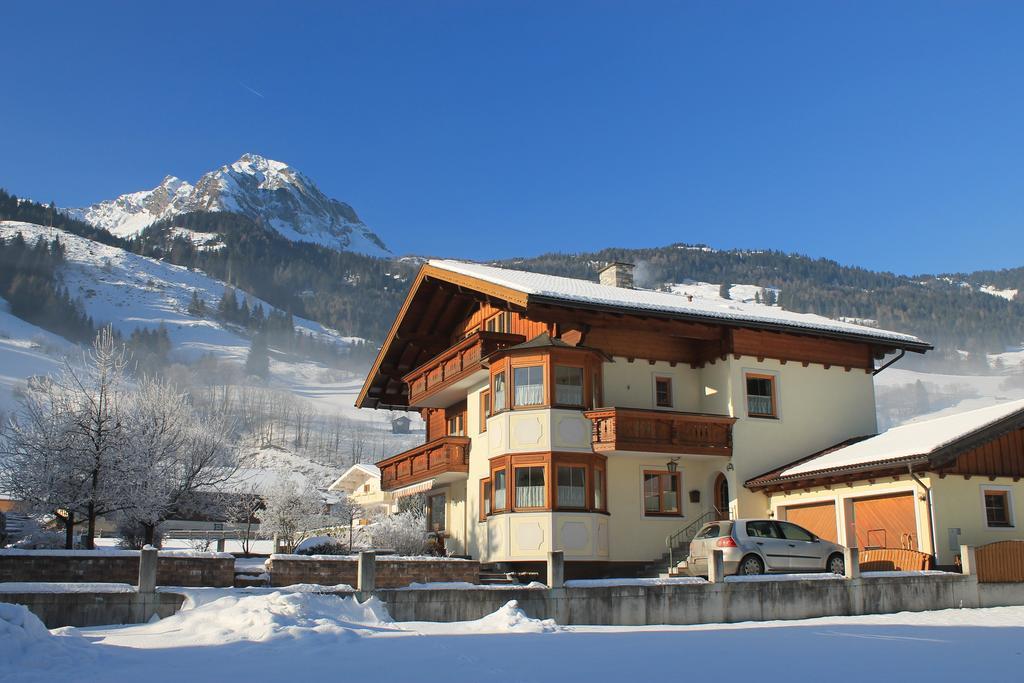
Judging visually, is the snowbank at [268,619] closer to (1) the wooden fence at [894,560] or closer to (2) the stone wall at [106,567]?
(2) the stone wall at [106,567]

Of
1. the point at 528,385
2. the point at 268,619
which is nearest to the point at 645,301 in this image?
the point at 528,385

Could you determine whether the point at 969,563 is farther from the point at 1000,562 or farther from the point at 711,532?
the point at 711,532

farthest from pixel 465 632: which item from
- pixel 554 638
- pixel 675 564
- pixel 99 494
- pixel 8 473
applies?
pixel 8 473

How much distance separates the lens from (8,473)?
102 ft

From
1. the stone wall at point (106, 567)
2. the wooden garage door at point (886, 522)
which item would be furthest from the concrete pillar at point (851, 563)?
the stone wall at point (106, 567)

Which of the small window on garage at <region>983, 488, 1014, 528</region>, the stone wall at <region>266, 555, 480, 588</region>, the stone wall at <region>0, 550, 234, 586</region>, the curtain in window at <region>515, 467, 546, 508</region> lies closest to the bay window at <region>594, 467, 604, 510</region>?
the curtain in window at <region>515, 467, 546, 508</region>

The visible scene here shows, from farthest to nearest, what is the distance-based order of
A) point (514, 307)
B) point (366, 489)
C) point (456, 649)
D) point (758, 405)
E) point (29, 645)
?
point (366, 489)
point (758, 405)
point (514, 307)
point (456, 649)
point (29, 645)

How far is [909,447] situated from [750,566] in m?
5.62

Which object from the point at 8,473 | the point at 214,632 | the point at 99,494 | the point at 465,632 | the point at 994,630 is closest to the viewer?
the point at 214,632

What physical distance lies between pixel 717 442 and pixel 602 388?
3.62m

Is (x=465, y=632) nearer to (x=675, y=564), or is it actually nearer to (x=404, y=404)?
(x=675, y=564)

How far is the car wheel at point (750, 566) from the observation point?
865 inches

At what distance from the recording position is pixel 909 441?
25219mm

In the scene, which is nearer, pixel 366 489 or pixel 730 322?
pixel 730 322
